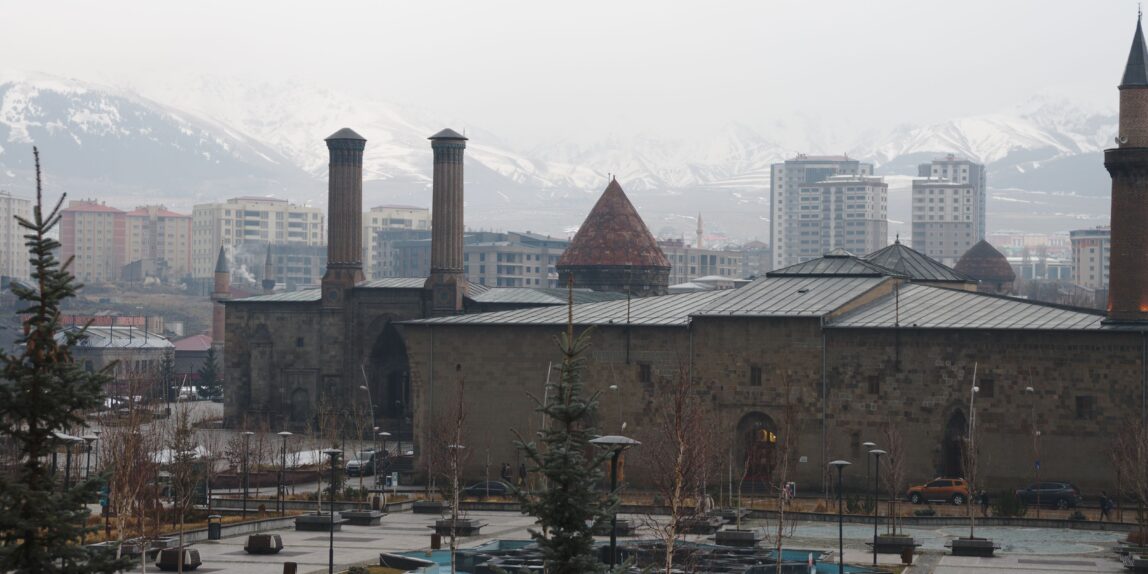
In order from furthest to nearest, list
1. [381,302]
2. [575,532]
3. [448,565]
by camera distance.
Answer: [381,302], [448,565], [575,532]

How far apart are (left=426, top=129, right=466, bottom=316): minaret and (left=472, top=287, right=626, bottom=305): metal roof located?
1.11 metres

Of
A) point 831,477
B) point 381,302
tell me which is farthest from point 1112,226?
point 381,302

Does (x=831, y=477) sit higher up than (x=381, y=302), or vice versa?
(x=381, y=302)

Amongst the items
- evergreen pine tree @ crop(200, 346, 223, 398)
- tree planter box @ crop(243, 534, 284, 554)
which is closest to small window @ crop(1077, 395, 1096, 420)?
tree planter box @ crop(243, 534, 284, 554)

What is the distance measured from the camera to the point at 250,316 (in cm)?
7281

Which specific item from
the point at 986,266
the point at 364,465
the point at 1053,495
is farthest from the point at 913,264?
the point at 986,266

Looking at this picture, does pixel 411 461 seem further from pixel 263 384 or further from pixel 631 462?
pixel 263 384

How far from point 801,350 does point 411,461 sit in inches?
604

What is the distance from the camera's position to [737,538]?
3700 centimetres

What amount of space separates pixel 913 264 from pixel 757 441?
19157 millimetres

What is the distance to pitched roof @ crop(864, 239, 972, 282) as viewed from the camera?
213 feet

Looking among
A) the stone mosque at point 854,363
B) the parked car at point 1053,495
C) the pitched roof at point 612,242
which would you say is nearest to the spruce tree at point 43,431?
the stone mosque at point 854,363

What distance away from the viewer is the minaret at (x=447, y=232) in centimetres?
6819

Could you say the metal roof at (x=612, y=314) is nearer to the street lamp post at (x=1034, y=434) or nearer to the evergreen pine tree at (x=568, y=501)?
the street lamp post at (x=1034, y=434)
